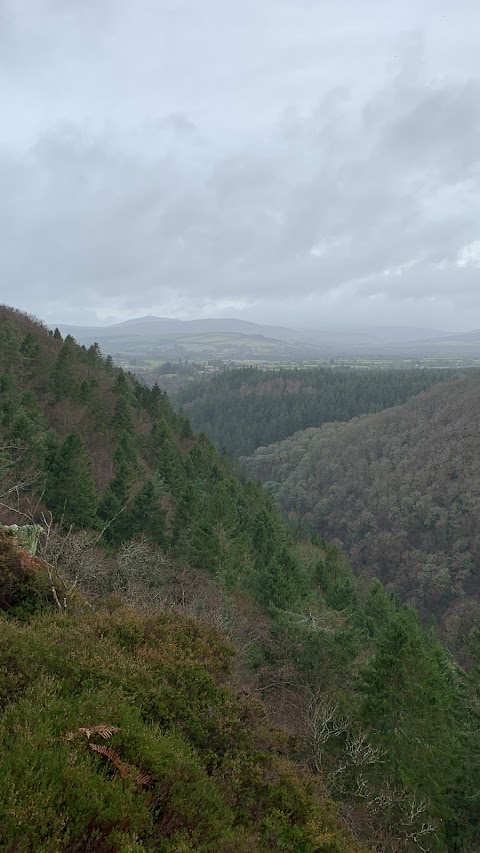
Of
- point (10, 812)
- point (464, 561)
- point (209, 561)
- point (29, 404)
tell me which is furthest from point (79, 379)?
point (464, 561)

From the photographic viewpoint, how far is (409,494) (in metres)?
76.6

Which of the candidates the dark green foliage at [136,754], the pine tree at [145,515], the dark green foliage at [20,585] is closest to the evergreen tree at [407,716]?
the dark green foliage at [136,754]

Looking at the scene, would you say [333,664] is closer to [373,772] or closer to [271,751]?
[373,772]

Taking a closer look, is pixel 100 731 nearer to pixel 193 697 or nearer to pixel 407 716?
pixel 193 697

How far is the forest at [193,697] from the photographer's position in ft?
18.1

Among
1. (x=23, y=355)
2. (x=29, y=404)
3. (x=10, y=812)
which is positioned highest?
(x=23, y=355)

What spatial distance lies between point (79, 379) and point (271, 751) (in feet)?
119

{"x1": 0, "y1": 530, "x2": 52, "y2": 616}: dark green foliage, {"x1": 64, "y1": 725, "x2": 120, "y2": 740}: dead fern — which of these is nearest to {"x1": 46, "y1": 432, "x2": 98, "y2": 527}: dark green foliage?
{"x1": 0, "y1": 530, "x2": 52, "y2": 616}: dark green foliage

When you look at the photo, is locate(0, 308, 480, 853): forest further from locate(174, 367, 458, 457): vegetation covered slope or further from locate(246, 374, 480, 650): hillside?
locate(174, 367, 458, 457): vegetation covered slope

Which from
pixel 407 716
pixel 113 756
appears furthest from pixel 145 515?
pixel 113 756

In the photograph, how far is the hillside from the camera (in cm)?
6362

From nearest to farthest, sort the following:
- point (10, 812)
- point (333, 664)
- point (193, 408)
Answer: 1. point (10, 812)
2. point (333, 664)
3. point (193, 408)

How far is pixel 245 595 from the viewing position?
2288cm

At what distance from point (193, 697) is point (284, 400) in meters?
129
